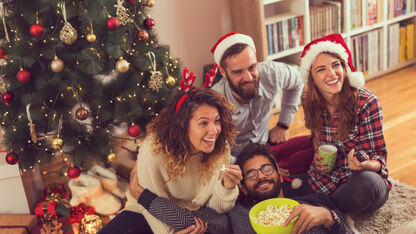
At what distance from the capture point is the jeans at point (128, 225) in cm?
198

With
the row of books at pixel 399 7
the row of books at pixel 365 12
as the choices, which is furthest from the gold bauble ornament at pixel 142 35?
the row of books at pixel 399 7

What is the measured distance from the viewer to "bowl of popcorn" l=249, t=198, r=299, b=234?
176cm

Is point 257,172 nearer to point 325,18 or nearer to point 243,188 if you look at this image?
point 243,188

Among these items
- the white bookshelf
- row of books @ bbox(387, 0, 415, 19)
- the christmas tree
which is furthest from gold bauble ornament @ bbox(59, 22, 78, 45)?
row of books @ bbox(387, 0, 415, 19)

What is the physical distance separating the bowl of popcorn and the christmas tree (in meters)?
0.81

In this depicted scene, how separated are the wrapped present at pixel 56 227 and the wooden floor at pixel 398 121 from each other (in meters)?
1.53

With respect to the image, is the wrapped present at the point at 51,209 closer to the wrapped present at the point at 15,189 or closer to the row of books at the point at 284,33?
the wrapped present at the point at 15,189

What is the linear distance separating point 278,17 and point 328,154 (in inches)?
64.2

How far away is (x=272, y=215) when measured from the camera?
1.83 metres

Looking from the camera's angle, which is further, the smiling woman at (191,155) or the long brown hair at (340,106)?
the long brown hair at (340,106)

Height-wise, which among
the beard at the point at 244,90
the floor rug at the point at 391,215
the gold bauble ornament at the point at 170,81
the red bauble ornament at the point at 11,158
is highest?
the gold bauble ornament at the point at 170,81

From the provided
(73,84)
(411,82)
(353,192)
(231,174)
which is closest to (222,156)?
(231,174)

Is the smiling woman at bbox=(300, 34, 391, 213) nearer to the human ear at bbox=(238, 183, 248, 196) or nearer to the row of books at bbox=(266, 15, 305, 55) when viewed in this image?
the human ear at bbox=(238, 183, 248, 196)

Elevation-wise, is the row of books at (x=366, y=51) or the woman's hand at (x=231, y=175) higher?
the woman's hand at (x=231, y=175)
